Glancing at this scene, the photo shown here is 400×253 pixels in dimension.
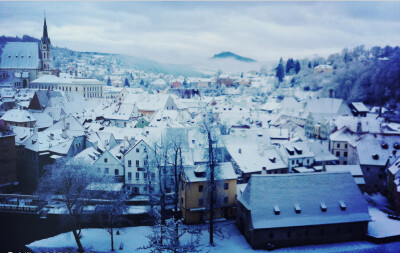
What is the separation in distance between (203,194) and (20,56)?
735 inches

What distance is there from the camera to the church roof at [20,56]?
929 inches

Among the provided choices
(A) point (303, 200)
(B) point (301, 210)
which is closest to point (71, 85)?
(A) point (303, 200)

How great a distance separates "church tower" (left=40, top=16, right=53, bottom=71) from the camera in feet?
87.9

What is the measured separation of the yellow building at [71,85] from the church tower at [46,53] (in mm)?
1164

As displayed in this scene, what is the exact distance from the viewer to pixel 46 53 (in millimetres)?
29062

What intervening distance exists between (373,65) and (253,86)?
1331 inches

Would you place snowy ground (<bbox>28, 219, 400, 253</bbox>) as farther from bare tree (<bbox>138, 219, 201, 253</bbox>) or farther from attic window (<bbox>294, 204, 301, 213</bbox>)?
attic window (<bbox>294, 204, 301, 213</bbox>)

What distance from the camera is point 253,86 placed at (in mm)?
86625

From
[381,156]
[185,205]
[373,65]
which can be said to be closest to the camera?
[185,205]

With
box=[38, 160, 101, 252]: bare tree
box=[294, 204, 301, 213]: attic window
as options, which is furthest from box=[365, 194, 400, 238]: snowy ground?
box=[38, 160, 101, 252]: bare tree

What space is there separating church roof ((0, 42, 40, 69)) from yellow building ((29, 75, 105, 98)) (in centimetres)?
221

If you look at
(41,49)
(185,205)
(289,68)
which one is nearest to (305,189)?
(185,205)

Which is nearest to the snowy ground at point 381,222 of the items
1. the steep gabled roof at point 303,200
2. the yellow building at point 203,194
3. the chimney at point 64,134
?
the steep gabled roof at point 303,200

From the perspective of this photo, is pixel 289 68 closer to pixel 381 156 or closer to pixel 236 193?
pixel 381 156
